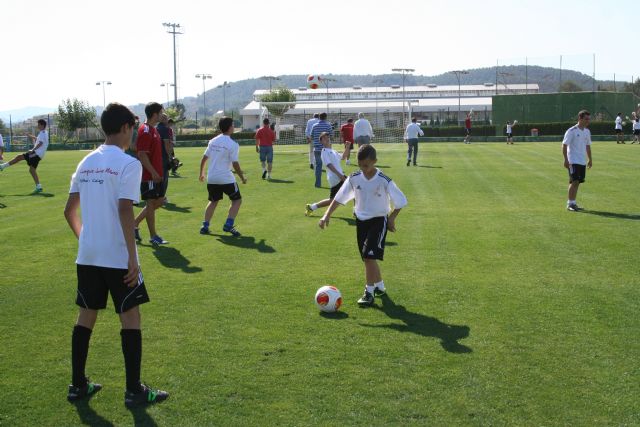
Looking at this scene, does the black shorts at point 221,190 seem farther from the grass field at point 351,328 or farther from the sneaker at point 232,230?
the grass field at point 351,328

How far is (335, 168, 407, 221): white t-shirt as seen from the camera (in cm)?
713

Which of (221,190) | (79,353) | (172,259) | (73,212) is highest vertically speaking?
(73,212)

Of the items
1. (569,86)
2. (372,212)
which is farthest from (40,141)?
(569,86)

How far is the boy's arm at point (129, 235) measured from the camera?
14.6 feet

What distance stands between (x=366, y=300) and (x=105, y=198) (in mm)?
3415

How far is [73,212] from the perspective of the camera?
16.2 ft

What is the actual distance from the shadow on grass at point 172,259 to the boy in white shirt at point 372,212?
2.46m

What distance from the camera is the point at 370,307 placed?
700cm

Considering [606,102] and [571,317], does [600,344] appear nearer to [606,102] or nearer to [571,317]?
[571,317]

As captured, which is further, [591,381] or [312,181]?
[312,181]

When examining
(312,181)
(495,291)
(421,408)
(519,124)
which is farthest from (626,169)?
(519,124)

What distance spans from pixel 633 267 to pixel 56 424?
23.9 feet

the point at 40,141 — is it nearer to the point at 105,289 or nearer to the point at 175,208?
the point at 175,208

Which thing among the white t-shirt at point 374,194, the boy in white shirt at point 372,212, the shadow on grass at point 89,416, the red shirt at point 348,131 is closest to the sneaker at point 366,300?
the boy in white shirt at point 372,212
